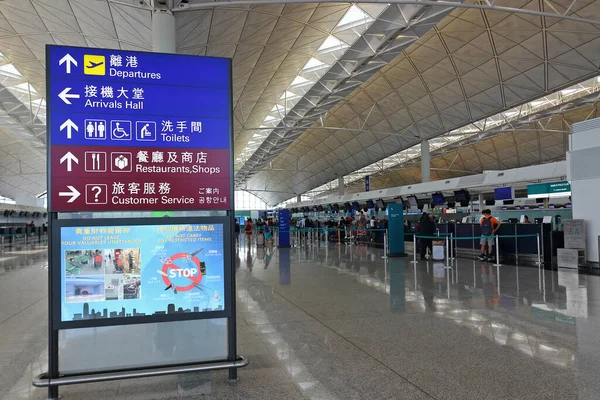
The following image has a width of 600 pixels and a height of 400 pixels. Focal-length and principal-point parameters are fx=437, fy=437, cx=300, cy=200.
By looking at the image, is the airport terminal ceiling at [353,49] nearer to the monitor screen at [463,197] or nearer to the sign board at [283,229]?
the monitor screen at [463,197]

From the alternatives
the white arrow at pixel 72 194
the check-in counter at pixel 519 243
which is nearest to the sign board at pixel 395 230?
the check-in counter at pixel 519 243

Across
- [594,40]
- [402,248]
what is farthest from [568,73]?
[402,248]

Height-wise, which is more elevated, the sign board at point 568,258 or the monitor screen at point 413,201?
the monitor screen at point 413,201

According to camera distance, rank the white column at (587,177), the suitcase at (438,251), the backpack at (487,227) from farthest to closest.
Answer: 1. the suitcase at (438,251)
2. the backpack at (487,227)
3. the white column at (587,177)

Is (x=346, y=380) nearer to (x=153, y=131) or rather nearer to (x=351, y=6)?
(x=153, y=131)

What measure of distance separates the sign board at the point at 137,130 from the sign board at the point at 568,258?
12.4 m

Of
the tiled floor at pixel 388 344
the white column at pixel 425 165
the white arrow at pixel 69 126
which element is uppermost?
the white column at pixel 425 165

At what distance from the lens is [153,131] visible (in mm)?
4215

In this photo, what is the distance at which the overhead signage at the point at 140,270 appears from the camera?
3.98m

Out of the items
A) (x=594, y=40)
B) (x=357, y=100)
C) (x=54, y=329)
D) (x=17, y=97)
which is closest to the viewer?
(x=54, y=329)

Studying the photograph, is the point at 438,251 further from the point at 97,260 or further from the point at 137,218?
the point at 97,260

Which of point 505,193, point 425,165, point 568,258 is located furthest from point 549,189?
point 425,165

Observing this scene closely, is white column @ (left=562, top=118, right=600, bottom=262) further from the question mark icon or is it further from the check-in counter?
the question mark icon

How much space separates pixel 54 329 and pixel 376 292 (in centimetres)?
653
